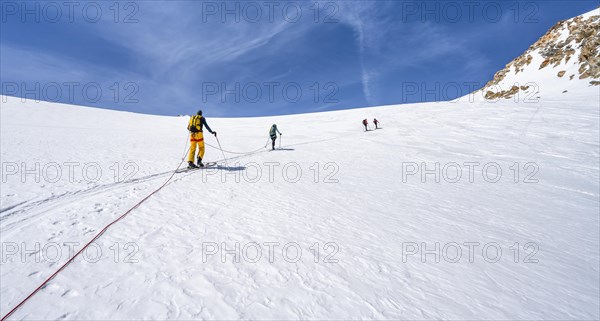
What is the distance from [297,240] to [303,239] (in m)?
0.12

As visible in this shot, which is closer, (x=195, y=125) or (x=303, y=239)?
(x=303, y=239)

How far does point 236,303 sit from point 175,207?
3459 mm

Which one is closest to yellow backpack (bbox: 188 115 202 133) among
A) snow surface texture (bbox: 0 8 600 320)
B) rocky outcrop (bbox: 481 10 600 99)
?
snow surface texture (bbox: 0 8 600 320)

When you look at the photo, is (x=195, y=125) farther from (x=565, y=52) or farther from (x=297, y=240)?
(x=565, y=52)

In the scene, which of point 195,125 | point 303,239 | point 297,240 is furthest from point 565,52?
point 297,240

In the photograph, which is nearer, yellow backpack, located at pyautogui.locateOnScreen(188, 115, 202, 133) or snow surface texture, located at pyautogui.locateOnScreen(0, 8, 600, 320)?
snow surface texture, located at pyautogui.locateOnScreen(0, 8, 600, 320)

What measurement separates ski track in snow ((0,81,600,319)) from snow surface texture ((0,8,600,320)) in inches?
1.0

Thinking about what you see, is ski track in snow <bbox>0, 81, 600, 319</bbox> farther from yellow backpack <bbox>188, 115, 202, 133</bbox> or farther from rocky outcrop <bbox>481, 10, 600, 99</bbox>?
rocky outcrop <bbox>481, 10, 600, 99</bbox>

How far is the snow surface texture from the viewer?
304cm

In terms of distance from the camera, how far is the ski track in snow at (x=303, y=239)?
301cm

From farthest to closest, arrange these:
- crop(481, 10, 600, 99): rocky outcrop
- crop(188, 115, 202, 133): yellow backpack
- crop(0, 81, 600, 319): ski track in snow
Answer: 1. crop(481, 10, 600, 99): rocky outcrop
2. crop(188, 115, 202, 133): yellow backpack
3. crop(0, 81, 600, 319): ski track in snow

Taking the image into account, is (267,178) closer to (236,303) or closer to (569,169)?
(236,303)

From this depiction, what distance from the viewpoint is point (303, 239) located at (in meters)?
4.63

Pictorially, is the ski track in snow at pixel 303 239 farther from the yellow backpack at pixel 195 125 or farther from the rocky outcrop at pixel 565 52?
the rocky outcrop at pixel 565 52
